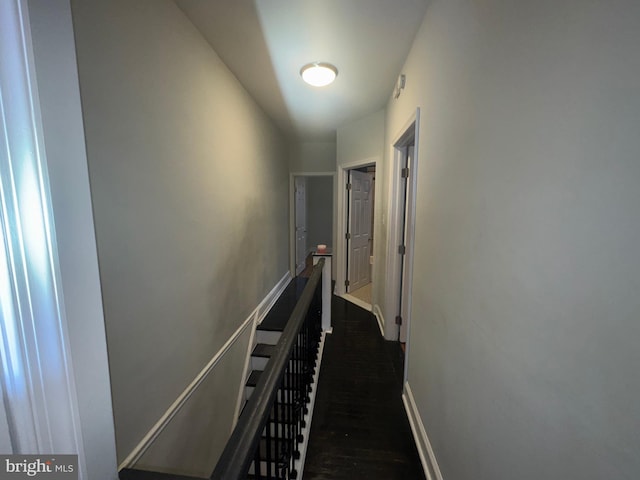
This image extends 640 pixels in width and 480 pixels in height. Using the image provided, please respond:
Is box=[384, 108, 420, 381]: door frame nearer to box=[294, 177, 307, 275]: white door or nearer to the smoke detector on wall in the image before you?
the smoke detector on wall

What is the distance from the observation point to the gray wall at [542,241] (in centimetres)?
46

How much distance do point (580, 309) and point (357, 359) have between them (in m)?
2.22

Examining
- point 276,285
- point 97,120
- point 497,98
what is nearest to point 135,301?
point 97,120

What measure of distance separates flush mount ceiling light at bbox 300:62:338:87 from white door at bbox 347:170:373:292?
71.3 inches

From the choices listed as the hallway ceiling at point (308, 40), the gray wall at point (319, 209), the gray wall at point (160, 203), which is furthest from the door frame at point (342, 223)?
the gray wall at point (319, 209)

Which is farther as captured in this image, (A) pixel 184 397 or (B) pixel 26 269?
(A) pixel 184 397

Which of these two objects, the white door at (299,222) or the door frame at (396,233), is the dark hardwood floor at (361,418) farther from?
the white door at (299,222)

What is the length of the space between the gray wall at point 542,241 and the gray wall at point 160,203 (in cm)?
141

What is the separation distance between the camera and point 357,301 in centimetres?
385

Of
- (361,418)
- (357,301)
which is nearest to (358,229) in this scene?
(357,301)

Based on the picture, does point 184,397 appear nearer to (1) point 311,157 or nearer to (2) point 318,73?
(2) point 318,73

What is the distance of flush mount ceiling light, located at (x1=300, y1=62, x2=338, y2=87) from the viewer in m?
1.98

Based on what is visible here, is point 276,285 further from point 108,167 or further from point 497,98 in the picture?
point 497,98

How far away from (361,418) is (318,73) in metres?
2.63
